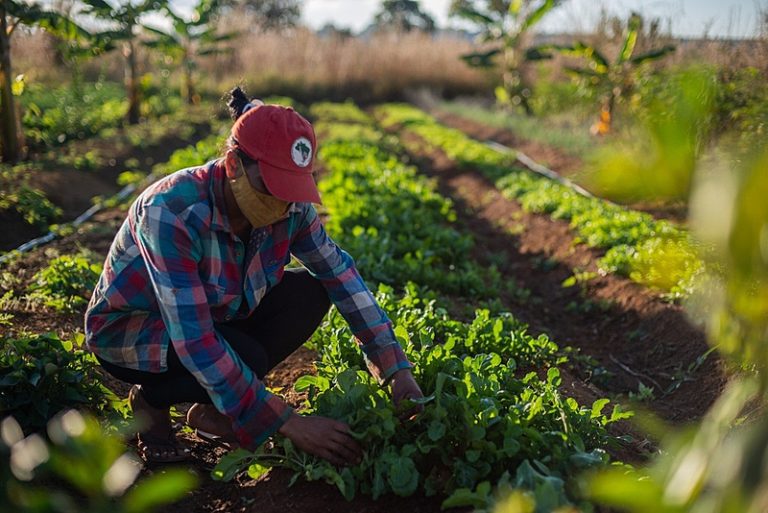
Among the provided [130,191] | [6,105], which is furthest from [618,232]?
[6,105]

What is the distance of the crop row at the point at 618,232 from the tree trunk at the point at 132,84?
6816 mm

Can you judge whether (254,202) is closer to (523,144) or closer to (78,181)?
(78,181)

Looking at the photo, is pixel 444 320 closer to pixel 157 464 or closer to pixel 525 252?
pixel 157 464

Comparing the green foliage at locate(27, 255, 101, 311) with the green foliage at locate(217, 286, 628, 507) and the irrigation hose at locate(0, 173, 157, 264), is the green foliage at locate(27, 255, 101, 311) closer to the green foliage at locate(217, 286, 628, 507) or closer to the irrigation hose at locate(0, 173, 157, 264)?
the irrigation hose at locate(0, 173, 157, 264)

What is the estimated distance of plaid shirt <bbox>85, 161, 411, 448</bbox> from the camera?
7.27 ft

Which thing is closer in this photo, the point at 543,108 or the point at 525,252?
the point at 525,252

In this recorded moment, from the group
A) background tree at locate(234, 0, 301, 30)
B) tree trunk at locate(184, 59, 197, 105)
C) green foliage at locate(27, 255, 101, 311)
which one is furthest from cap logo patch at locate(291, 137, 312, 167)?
background tree at locate(234, 0, 301, 30)

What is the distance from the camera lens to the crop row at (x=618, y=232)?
4.66 m

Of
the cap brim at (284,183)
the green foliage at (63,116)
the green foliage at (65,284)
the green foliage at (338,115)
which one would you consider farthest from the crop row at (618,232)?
the green foliage at (338,115)

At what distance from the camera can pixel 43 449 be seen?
1.03 meters

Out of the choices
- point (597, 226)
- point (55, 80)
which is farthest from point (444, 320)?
point (55, 80)

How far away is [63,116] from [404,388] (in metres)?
10.7

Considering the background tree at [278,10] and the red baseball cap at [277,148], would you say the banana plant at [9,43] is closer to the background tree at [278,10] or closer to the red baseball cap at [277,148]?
the red baseball cap at [277,148]

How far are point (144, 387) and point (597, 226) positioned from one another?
4.27m
